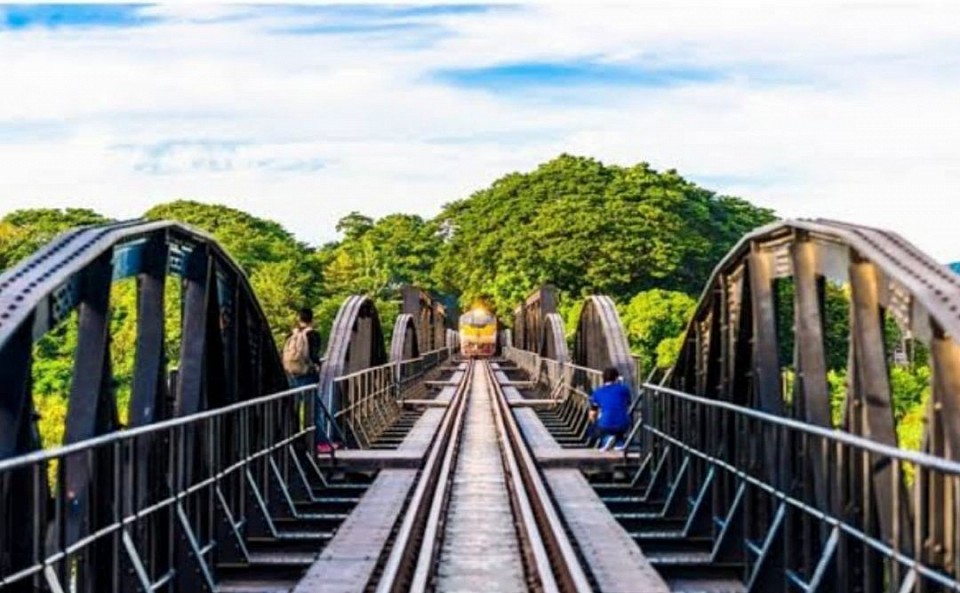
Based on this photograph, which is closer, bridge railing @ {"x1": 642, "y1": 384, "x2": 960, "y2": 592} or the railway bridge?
bridge railing @ {"x1": 642, "y1": 384, "x2": 960, "y2": 592}

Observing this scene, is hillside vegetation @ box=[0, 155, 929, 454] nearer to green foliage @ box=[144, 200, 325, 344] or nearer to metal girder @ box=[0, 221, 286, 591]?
green foliage @ box=[144, 200, 325, 344]

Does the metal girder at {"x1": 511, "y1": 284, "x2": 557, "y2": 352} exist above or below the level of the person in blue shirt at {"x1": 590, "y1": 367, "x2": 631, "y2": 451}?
above

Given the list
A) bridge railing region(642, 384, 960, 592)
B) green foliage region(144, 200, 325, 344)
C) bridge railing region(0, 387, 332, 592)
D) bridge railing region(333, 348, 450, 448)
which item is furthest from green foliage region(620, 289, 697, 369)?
bridge railing region(0, 387, 332, 592)

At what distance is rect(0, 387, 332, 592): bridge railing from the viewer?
27.0ft

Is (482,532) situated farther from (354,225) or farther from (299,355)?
(354,225)

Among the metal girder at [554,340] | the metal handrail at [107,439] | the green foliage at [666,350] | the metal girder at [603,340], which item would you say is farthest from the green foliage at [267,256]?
the metal handrail at [107,439]

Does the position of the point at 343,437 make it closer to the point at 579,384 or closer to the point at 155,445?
the point at 579,384

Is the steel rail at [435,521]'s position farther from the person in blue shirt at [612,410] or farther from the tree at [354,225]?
the tree at [354,225]

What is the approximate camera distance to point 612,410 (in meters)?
21.7

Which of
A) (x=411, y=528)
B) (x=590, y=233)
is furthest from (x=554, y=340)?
(x=590, y=233)

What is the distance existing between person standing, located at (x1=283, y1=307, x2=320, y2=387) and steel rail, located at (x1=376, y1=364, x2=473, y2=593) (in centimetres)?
174

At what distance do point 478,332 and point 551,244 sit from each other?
1147 centimetres

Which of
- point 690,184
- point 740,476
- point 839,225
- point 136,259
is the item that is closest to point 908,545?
point 839,225

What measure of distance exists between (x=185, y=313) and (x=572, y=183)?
3867 inches
